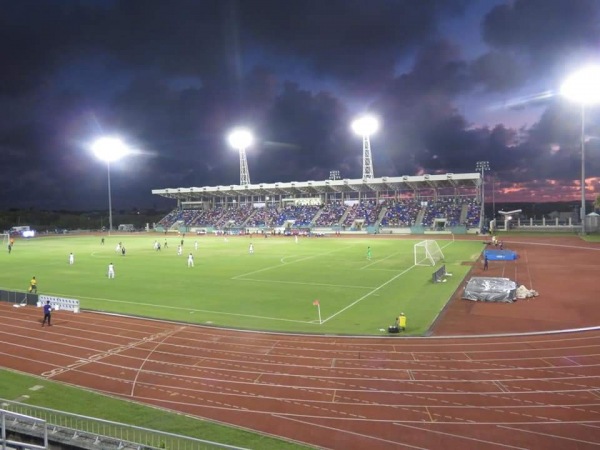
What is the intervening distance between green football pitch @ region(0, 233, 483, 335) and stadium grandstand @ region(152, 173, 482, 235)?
29354 mm

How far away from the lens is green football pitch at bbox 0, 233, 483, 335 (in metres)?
20.9

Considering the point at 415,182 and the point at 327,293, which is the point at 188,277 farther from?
the point at 415,182

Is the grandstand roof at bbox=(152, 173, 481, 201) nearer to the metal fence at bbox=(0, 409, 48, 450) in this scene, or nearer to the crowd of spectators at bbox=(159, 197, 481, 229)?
the crowd of spectators at bbox=(159, 197, 481, 229)

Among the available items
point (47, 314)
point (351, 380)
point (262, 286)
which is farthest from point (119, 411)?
point (262, 286)

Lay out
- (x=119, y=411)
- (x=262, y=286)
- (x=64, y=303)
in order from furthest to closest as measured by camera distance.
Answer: (x=262, y=286) → (x=64, y=303) → (x=119, y=411)

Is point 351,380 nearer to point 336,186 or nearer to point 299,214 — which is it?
point 336,186

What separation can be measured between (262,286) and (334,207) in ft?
208

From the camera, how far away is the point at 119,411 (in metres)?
11.4

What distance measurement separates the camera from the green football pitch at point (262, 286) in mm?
20875

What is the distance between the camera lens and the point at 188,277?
109 feet

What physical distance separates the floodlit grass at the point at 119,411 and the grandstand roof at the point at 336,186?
70450 mm

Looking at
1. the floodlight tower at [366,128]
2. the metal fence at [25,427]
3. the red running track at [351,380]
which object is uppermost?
the floodlight tower at [366,128]

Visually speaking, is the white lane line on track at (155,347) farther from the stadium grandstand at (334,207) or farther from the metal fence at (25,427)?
the stadium grandstand at (334,207)

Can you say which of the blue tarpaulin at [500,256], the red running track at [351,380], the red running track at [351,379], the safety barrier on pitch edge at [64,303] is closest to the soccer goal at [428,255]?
the blue tarpaulin at [500,256]
